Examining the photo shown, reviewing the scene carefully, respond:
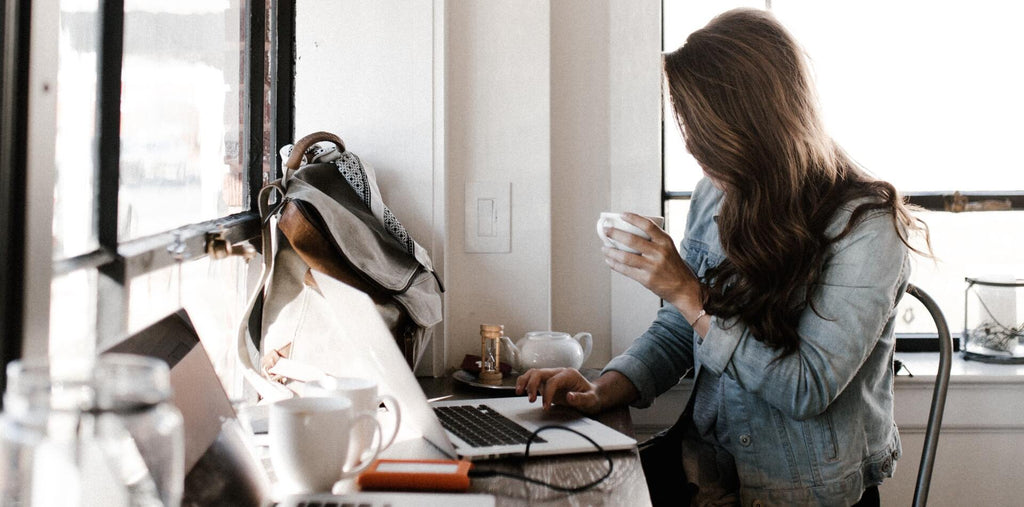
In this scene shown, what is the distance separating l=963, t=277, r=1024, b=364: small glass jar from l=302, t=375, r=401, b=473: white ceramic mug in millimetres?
1832

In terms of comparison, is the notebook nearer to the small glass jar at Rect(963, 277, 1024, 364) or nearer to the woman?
the woman

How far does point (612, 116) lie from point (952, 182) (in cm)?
99

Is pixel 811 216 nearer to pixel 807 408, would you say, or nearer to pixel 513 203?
pixel 807 408

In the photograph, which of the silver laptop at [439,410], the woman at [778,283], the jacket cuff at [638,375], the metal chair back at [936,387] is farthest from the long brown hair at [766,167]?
the silver laptop at [439,410]

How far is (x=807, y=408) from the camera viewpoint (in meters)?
1.38

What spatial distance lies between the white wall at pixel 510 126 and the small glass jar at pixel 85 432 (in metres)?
1.53

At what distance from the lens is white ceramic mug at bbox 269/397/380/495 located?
35.5 inches

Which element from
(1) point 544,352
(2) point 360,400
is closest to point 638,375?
(1) point 544,352

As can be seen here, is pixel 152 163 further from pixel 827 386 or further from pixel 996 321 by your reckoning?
pixel 996 321

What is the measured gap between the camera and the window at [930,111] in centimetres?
234

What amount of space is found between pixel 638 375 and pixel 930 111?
1326 mm

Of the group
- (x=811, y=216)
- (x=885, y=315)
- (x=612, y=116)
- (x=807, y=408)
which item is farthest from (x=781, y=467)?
(x=612, y=116)

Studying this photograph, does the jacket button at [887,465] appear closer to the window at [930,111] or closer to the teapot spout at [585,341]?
the teapot spout at [585,341]

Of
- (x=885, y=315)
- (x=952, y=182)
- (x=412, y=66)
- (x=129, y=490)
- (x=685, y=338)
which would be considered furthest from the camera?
(x=952, y=182)
